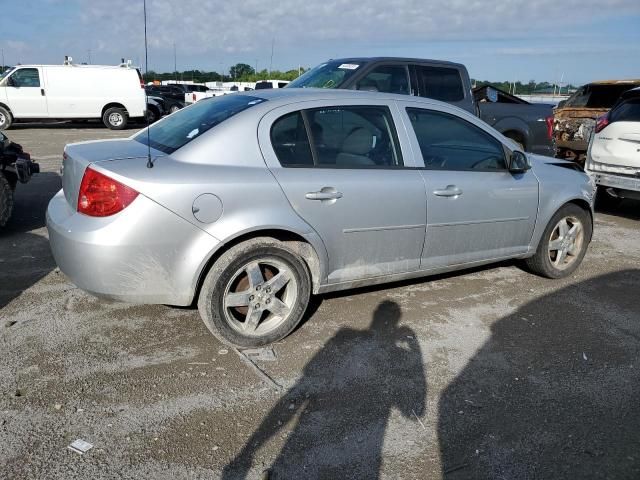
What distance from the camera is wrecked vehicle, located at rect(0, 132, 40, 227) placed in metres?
5.75

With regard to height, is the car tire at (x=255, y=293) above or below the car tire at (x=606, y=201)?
above

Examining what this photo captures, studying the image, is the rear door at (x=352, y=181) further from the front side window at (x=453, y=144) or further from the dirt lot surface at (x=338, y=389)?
the dirt lot surface at (x=338, y=389)

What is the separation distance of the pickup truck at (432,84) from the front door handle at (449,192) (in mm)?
3050

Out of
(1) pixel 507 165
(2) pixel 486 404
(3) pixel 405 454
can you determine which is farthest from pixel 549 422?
(1) pixel 507 165

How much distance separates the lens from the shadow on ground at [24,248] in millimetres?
4520

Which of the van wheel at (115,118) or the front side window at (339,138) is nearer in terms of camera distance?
the front side window at (339,138)

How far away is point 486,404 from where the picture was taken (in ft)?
10.1

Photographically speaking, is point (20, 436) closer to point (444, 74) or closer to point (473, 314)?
point (473, 314)

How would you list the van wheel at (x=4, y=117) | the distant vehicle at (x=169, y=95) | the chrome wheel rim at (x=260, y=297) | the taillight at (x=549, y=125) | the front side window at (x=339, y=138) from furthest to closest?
the distant vehicle at (x=169, y=95)
the van wheel at (x=4, y=117)
the taillight at (x=549, y=125)
the front side window at (x=339, y=138)
the chrome wheel rim at (x=260, y=297)

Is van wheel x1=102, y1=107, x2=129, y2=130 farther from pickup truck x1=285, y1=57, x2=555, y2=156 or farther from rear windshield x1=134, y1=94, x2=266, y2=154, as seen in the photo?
rear windshield x1=134, y1=94, x2=266, y2=154

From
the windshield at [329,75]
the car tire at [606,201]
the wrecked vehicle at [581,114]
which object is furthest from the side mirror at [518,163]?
the wrecked vehicle at [581,114]

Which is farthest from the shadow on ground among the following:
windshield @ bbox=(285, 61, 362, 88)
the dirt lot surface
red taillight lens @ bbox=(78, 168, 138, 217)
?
windshield @ bbox=(285, 61, 362, 88)

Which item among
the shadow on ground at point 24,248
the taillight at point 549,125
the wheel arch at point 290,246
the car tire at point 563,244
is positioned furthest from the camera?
the taillight at point 549,125

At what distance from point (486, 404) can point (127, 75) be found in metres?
18.9
